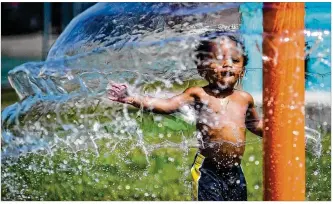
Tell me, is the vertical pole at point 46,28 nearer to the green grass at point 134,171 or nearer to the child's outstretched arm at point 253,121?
the green grass at point 134,171

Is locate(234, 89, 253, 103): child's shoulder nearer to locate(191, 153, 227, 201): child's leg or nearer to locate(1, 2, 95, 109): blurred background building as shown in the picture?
locate(191, 153, 227, 201): child's leg

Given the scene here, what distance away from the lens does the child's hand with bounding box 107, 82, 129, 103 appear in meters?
4.26

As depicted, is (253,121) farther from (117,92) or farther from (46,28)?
(46,28)

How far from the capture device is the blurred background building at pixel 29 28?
4.32m

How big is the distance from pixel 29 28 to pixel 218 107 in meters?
1.34

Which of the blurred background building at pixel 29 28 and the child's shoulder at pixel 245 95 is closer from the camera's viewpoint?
the child's shoulder at pixel 245 95

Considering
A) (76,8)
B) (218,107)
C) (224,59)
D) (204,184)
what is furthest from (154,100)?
(76,8)

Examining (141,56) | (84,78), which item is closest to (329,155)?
(141,56)

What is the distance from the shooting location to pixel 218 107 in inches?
166

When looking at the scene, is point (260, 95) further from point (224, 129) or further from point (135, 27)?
point (135, 27)

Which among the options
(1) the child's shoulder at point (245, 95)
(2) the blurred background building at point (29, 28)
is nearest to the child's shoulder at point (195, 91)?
(1) the child's shoulder at point (245, 95)

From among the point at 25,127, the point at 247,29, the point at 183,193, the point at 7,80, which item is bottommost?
the point at 183,193

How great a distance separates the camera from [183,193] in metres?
4.34

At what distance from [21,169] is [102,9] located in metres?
1.20
